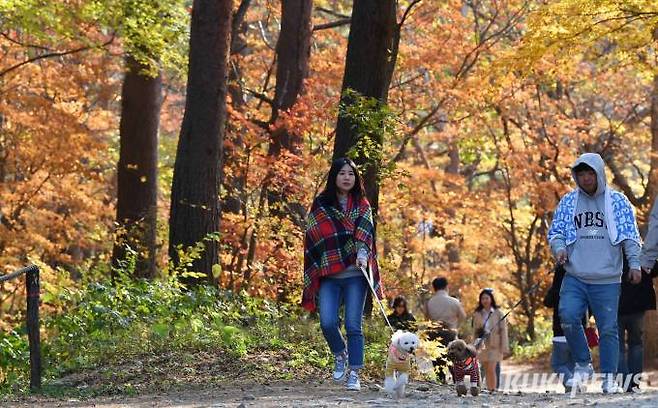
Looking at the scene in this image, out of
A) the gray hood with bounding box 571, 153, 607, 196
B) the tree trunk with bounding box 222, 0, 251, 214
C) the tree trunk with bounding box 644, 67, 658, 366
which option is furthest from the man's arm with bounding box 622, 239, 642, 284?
the tree trunk with bounding box 644, 67, 658, 366

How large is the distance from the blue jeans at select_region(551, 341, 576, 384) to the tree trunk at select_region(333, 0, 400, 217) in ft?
10.3

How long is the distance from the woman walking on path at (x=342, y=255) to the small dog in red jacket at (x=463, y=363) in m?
0.77

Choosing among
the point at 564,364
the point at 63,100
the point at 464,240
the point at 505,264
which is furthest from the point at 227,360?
the point at 505,264

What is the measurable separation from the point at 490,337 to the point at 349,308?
5634mm

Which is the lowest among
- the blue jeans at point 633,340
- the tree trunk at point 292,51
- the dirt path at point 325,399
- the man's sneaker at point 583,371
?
the dirt path at point 325,399

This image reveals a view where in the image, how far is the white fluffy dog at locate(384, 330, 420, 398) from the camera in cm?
721

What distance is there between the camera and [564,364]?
33.1 feet

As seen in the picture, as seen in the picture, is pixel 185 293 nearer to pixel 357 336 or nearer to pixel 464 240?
pixel 357 336

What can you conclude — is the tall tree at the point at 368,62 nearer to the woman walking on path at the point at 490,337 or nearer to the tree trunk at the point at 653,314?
the woman walking on path at the point at 490,337

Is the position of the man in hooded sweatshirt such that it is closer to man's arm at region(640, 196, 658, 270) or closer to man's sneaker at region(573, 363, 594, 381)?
man's sneaker at region(573, 363, 594, 381)

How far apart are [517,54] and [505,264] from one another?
14.5 metres

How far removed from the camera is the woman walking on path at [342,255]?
8352mm

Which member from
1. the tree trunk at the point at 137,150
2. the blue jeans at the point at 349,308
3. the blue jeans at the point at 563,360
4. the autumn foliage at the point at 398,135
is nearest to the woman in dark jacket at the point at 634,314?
the blue jeans at the point at 563,360

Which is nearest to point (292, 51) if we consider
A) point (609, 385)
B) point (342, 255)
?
point (342, 255)
